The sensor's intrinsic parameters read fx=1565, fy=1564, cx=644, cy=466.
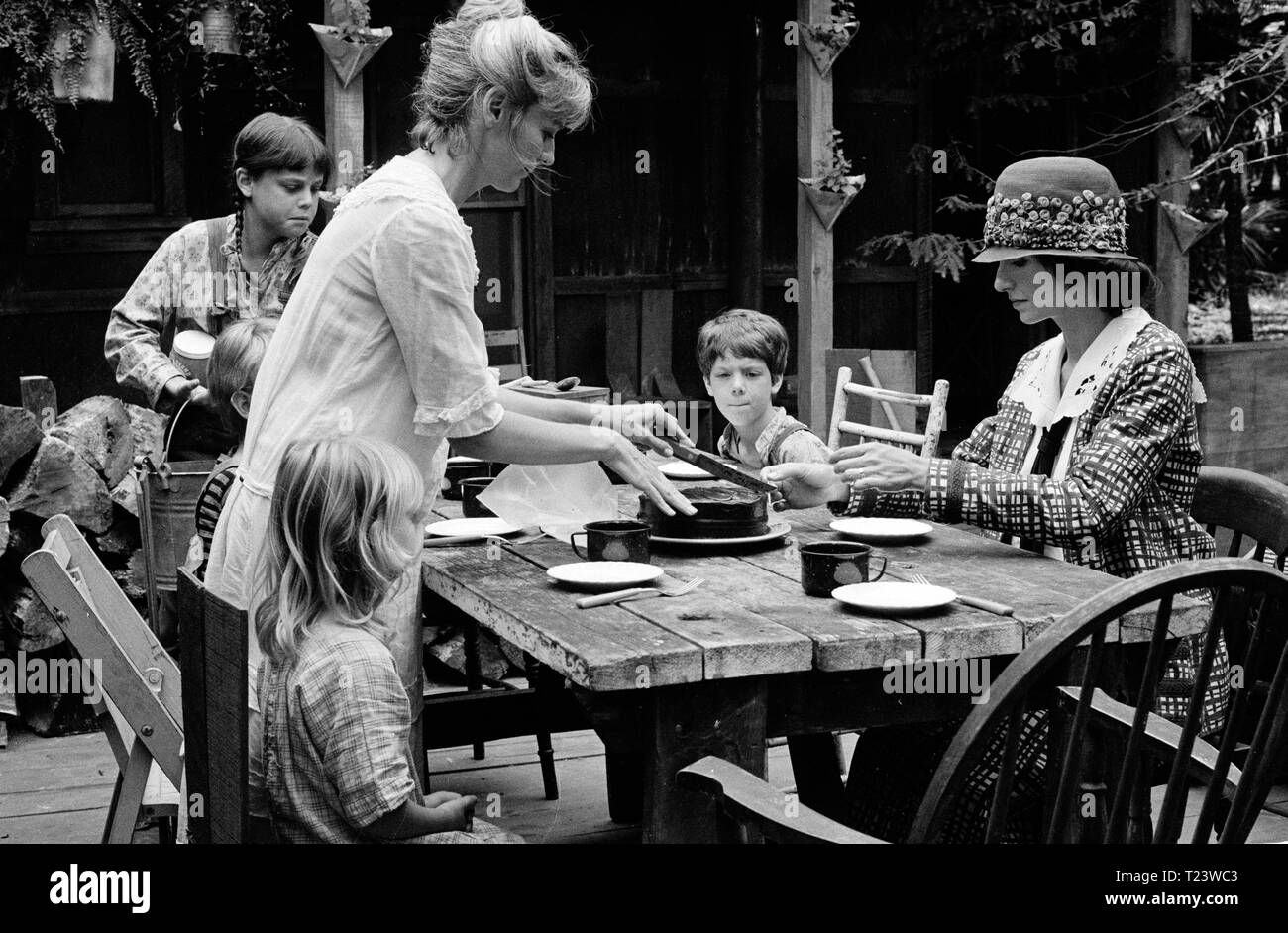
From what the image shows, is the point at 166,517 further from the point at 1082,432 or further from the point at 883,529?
the point at 1082,432

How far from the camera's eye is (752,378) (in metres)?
4.62

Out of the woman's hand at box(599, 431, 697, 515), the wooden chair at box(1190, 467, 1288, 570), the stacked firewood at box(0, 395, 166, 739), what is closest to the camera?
the woman's hand at box(599, 431, 697, 515)

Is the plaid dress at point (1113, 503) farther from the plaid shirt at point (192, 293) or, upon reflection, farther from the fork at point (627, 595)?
Result: the plaid shirt at point (192, 293)

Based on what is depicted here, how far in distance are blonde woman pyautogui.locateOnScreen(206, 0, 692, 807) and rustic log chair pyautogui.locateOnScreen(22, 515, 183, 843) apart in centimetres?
26

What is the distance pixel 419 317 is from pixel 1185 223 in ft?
18.1

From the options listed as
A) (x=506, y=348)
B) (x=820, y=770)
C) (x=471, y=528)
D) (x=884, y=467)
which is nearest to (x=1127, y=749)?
(x=884, y=467)

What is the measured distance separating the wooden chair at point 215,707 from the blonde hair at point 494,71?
45.1 inches

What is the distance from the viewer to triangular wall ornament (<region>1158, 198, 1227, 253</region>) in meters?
7.39

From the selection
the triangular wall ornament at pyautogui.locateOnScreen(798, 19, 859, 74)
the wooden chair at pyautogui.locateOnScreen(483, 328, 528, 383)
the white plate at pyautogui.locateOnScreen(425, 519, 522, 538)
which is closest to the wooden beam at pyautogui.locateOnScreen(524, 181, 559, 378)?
the wooden chair at pyautogui.locateOnScreen(483, 328, 528, 383)

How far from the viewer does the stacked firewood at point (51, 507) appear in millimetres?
5195

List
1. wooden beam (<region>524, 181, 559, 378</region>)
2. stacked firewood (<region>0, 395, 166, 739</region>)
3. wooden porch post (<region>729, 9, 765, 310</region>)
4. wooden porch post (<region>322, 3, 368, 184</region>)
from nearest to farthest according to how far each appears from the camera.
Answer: stacked firewood (<region>0, 395, 166, 739</region>) → wooden porch post (<region>322, 3, 368, 184</region>) → wooden beam (<region>524, 181, 559, 378</region>) → wooden porch post (<region>729, 9, 765, 310</region>)

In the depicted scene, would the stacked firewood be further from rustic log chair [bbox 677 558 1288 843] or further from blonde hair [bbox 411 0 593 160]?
rustic log chair [bbox 677 558 1288 843]

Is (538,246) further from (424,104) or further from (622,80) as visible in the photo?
(424,104)
